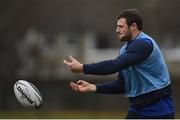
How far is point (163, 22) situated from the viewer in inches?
1524

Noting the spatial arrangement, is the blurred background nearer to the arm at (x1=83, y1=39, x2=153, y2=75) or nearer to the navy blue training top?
the navy blue training top

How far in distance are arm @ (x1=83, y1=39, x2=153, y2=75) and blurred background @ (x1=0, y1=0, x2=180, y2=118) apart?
20.7 m

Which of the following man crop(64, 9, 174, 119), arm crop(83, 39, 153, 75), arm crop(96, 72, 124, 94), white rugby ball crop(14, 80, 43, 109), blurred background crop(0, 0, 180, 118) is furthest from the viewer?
blurred background crop(0, 0, 180, 118)

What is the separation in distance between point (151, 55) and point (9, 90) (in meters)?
25.7

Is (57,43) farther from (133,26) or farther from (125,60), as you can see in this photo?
(125,60)

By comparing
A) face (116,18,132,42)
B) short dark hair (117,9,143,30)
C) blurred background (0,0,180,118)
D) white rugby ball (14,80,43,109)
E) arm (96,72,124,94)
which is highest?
short dark hair (117,9,143,30)

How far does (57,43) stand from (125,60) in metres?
32.8

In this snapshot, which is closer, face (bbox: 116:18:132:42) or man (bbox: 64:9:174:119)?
man (bbox: 64:9:174:119)

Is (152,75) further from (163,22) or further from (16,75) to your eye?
(163,22)

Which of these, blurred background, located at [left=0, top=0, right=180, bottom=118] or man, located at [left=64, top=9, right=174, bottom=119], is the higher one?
man, located at [left=64, top=9, right=174, bottom=119]

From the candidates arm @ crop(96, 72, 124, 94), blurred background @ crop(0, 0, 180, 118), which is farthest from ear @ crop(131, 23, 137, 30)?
blurred background @ crop(0, 0, 180, 118)

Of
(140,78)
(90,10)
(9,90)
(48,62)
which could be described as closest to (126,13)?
(140,78)

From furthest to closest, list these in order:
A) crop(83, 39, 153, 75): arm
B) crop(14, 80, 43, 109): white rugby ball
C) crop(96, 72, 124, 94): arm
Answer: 1. crop(14, 80, 43, 109): white rugby ball
2. crop(96, 72, 124, 94): arm
3. crop(83, 39, 153, 75): arm

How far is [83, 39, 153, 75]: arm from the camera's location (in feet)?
26.3
